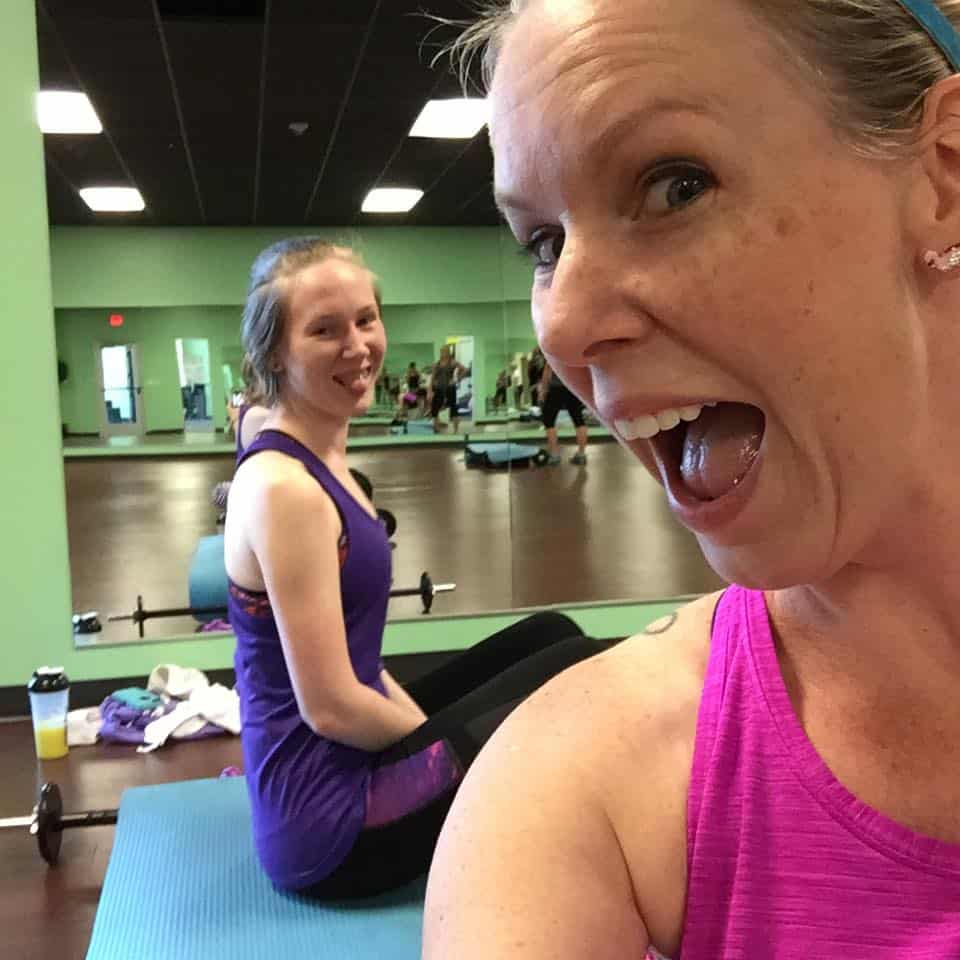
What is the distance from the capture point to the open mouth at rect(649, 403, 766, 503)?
60 centimetres

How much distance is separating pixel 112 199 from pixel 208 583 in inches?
114

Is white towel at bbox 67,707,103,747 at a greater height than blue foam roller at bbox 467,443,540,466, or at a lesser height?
lesser

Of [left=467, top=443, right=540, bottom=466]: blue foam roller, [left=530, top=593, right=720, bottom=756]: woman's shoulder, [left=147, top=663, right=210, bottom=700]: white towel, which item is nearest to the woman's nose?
[left=530, top=593, right=720, bottom=756]: woman's shoulder

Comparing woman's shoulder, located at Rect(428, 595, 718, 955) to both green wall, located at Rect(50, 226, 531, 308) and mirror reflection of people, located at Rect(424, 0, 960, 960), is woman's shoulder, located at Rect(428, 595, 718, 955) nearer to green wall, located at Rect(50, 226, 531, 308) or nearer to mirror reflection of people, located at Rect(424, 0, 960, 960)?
mirror reflection of people, located at Rect(424, 0, 960, 960)

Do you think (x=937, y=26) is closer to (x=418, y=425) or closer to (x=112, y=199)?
(x=418, y=425)

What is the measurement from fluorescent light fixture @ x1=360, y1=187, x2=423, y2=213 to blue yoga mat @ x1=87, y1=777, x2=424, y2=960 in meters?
5.20

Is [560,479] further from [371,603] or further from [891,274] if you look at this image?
[891,274]

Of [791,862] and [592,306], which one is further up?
[592,306]

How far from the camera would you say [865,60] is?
56cm

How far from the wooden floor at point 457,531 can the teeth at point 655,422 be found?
3525 millimetres

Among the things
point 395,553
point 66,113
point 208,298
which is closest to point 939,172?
point 395,553

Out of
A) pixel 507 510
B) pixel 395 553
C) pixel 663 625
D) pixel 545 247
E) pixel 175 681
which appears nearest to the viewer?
pixel 545 247

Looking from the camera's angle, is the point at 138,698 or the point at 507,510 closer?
the point at 138,698

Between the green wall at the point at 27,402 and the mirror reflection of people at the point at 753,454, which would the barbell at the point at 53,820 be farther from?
the mirror reflection of people at the point at 753,454
